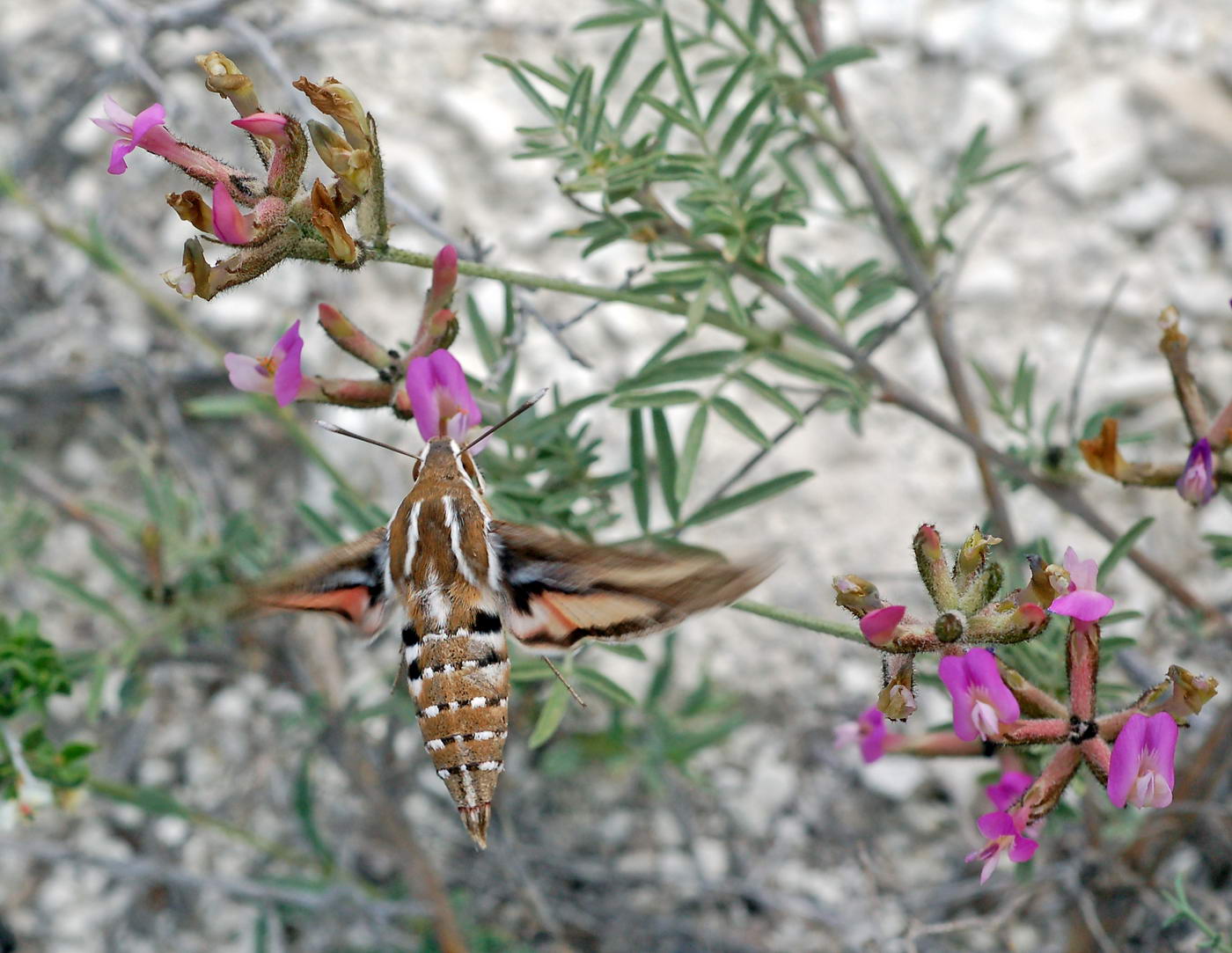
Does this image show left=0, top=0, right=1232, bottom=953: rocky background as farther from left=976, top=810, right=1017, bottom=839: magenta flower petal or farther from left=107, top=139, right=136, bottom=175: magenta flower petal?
left=107, top=139, right=136, bottom=175: magenta flower petal

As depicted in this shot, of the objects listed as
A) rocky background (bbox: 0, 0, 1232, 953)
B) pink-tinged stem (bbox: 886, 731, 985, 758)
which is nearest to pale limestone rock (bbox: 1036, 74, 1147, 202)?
rocky background (bbox: 0, 0, 1232, 953)

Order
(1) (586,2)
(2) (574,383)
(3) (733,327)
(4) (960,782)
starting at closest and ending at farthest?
1. (3) (733,327)
2. (4) (960,782)
3. (2) (574,383)
4. (1) (586,2)

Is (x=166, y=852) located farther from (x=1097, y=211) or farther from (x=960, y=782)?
(x=1097, y=211)

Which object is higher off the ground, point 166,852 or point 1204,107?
point 1204,107

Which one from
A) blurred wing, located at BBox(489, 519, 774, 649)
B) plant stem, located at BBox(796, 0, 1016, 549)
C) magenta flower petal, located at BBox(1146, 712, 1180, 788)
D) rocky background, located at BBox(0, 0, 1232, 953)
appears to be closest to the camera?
blurred wing, located at BBox(489, 519, 774, 649)

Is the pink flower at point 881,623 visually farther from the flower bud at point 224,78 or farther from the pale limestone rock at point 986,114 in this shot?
the pale limestone rock at point 986,114

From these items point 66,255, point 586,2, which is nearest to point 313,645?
point 66,255

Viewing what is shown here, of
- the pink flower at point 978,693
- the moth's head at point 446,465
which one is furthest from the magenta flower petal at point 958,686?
the moth's head at point 446,465
